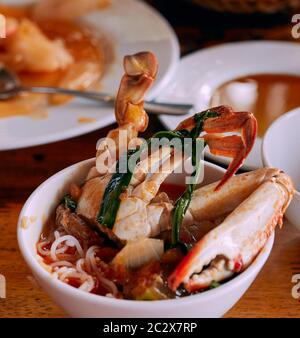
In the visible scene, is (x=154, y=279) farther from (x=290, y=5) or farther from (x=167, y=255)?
(x=290, y=5)

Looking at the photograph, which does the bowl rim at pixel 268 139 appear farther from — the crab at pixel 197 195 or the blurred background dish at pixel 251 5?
the blurred background dish at pixel 251 5

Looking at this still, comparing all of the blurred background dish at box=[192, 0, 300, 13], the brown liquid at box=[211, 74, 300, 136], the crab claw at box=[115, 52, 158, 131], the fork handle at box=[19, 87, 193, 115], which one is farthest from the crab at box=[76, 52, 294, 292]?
the blurred background dish at box=[192, 0, 300, 13]

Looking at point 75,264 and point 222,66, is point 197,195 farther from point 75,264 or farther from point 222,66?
point 222,66

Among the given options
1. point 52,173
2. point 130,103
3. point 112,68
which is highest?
point 130,103

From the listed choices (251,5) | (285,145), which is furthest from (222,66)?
(285,145)

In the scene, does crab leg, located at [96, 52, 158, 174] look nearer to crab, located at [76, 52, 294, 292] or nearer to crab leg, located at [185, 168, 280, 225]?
crab, located at [76, 52, 294, 292]

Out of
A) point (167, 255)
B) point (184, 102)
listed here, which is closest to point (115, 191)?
point (167, 255)
